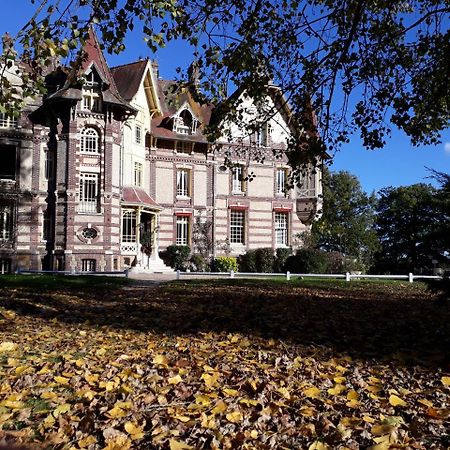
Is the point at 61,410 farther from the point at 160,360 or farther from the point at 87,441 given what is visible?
the point at 160,360

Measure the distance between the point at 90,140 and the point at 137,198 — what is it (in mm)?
4335

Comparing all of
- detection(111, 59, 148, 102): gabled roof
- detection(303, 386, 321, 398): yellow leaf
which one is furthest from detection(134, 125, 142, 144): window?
detection(303, 386, 321, 398): yellow leaf

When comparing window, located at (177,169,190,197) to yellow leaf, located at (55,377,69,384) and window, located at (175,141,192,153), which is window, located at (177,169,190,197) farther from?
yellow leaf, located at (55,377,69,384)

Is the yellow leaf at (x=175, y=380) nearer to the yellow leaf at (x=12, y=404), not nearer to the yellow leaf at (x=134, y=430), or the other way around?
the yellow leaf at (x=134, y=430)

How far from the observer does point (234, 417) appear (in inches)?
146

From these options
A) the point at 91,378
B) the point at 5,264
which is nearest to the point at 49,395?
the point at 91,378

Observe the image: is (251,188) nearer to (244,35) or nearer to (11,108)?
(244,35)

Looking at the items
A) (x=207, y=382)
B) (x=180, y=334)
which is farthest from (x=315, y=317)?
(x=207, y=382)

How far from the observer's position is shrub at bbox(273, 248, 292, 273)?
32594mm

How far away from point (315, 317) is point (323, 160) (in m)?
A: 3.09

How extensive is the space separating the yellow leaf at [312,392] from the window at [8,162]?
92.9ft

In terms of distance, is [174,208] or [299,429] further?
[174,208]

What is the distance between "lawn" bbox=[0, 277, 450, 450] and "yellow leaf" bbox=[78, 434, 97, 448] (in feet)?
0.04

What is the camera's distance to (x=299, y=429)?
353cm
